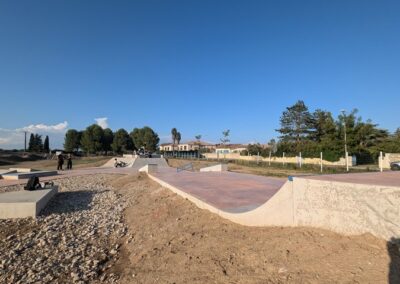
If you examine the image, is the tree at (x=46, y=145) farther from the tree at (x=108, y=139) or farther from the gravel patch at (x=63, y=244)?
the gravel patch at (x=63, y=244)

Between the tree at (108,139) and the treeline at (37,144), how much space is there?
30.5 m

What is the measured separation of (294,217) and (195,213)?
3.16m

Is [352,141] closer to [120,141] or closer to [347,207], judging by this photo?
[347,207]

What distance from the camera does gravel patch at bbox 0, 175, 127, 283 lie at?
5457 mm

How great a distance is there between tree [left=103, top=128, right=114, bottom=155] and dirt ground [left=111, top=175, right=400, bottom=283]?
73.7m

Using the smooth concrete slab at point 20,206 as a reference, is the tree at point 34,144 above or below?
above

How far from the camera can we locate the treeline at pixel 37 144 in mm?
92387

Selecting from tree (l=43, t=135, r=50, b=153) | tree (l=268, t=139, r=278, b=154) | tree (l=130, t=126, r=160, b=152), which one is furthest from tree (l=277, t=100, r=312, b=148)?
tree (l=43, t=135, r=50, b=153)

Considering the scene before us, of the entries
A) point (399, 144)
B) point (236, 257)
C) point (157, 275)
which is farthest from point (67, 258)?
point (399, 144)

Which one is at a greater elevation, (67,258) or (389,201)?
(389,201)

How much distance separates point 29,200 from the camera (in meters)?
9.45

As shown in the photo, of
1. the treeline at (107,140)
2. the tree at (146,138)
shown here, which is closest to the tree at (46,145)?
the treeline at (107,140)

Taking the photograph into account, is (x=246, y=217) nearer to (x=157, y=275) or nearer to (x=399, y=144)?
(x=157, y=275)

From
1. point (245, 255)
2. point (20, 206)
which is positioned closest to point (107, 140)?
point (20, 206)
